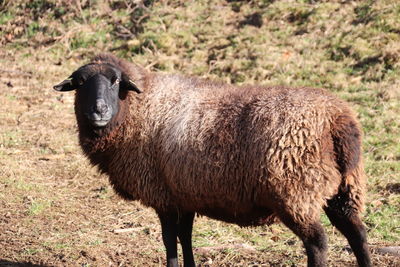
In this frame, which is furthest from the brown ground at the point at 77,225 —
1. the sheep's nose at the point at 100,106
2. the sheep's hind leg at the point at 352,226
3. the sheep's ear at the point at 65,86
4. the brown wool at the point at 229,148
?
the sheep's ear at the point at 65,86

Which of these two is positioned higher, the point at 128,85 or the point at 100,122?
the point at 128,85

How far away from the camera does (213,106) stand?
5.78 meters

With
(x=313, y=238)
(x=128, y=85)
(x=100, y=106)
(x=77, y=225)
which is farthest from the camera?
(x=77, y=225)

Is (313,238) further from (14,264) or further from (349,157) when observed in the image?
(14,264)

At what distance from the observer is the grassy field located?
6.77m

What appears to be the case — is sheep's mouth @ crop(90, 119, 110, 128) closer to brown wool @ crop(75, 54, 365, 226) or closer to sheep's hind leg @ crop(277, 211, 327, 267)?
brown wool @ crop(75, 54, 365, 226)

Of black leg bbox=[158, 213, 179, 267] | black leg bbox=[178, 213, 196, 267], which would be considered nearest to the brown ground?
black leg bbox=[178, 213, 196, 267]

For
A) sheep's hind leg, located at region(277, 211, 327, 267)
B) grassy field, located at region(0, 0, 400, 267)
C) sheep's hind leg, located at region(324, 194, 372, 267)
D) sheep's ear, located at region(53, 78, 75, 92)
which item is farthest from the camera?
grassy field, located at region(0, 0, 400, 267)

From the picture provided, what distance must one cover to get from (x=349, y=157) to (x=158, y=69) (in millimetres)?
8397

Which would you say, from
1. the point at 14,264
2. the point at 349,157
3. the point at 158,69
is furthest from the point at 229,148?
the point at 158,69

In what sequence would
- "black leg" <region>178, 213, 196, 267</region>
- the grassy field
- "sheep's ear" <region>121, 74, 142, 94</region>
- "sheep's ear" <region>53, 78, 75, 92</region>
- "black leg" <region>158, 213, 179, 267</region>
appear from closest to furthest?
1. "black leg" <region>158, 213, 179, 267</region>
2. "black leg" <region>178, 213, 196, 267</region>
3. "sheep's ear" <region>121, 74, 142, 94</region>
4. "sheep's ear" <region>53, 78, 75, 92</region>
5. the grassy field

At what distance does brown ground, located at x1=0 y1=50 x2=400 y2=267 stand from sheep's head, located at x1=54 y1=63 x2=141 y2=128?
4.86ft

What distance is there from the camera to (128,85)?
6.19 m

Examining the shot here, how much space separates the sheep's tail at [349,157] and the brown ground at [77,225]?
37.9 inches
